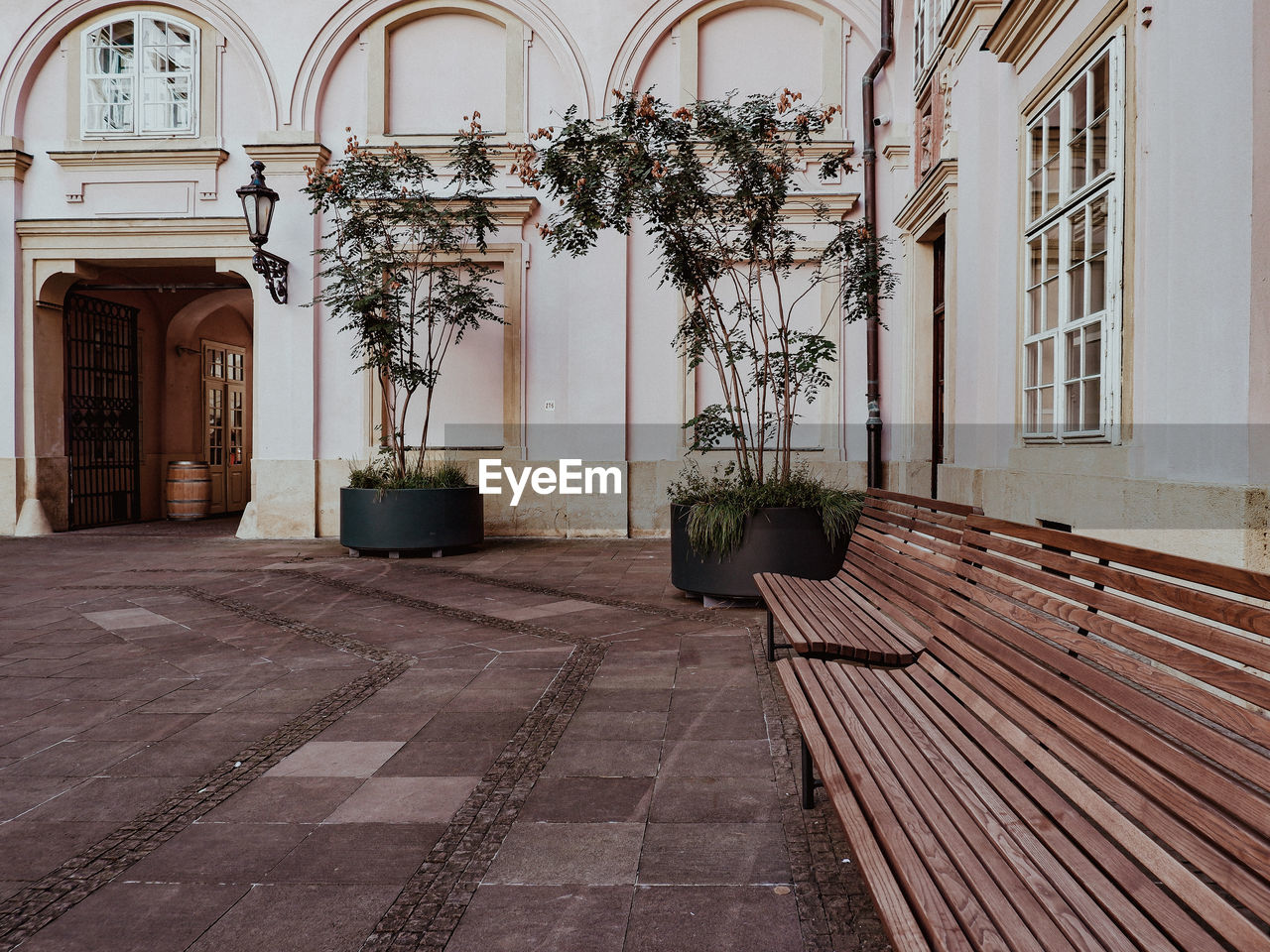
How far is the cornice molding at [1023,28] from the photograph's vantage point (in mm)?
5500

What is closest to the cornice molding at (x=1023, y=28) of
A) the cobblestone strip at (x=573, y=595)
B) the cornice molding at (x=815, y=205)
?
the cornice molding at (x=815, y=205)

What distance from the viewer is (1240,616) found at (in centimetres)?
140

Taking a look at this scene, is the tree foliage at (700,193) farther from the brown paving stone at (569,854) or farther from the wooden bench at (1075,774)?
the wooden bench at (1075,774)

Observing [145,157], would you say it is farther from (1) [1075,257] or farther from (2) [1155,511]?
(2) [1155,511]

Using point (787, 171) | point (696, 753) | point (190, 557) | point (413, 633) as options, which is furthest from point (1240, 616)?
point (190, 557)

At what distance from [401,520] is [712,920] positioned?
24.6ft

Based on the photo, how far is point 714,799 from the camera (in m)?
2.77

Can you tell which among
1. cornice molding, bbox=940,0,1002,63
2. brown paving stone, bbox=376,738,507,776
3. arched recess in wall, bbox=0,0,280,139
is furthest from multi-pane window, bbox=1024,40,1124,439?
arched recess in wall, bbox=0,0,280,139

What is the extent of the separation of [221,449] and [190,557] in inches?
290

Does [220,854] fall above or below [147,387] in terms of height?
below

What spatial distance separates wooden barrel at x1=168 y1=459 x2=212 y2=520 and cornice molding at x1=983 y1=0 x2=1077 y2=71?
12184 millimetres

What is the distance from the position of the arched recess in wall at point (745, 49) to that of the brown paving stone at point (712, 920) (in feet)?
33.7

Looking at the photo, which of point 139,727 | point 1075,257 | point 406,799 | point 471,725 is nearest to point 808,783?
point 406,799

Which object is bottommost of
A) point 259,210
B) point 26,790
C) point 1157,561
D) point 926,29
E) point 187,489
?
point 26,790
